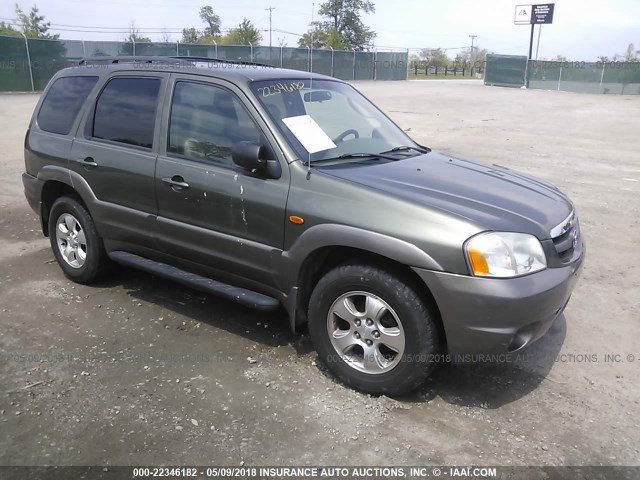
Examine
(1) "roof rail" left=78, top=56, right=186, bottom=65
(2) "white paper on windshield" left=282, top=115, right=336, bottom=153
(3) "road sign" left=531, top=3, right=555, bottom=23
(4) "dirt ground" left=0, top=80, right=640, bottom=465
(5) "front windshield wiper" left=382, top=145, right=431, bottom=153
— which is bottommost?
(4) "dirt ground" left=0, top=80, right=640, bottom=465

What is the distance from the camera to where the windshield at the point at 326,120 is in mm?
3631

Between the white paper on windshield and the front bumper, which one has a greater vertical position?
the white paper on windshield

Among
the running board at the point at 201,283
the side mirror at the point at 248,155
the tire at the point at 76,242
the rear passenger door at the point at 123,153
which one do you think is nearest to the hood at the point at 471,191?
the side mirror at the point at 248,155

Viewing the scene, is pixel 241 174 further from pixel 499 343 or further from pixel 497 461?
pixel 497 461

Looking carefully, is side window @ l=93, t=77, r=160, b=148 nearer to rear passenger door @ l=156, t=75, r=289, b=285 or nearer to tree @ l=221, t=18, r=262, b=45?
rear passenger door @ l=156, t=75, r=289, b=285

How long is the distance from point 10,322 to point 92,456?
6.39ft

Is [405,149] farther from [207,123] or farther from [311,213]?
[207,123]

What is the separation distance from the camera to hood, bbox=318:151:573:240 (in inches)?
121

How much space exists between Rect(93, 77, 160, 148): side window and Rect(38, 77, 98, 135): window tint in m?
0.28

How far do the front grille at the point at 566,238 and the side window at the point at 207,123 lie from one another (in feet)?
6.30

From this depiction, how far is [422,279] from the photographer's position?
2996 mm

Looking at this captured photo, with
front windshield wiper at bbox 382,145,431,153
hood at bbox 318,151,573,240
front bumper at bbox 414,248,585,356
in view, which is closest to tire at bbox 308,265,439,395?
front bumper at bbox 414,248,585,356

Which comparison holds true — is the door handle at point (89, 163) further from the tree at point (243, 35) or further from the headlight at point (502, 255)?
the tree at point (243, 35)

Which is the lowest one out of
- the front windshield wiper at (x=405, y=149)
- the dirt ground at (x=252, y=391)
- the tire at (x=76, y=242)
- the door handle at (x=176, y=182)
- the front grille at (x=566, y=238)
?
the dirt ground at (x=252, y=391)
